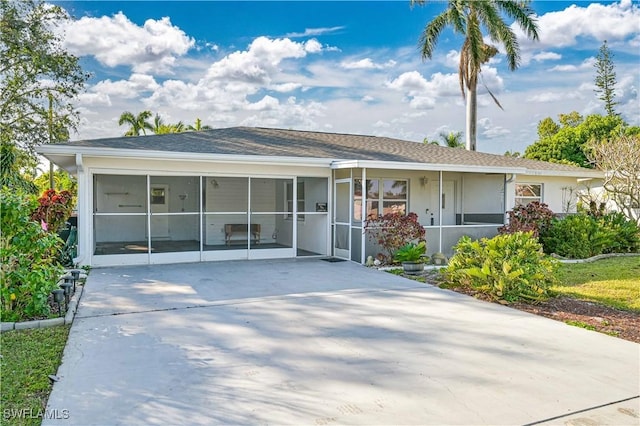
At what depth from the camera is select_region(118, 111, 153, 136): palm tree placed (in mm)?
33375

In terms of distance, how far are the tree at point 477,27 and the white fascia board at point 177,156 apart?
11.2 m

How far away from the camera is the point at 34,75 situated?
1839 centimetres

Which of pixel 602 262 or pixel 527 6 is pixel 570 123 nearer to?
pixel 527 6

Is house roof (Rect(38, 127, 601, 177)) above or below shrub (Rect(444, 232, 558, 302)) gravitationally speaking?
above

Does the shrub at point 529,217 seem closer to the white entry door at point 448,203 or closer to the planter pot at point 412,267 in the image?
the white entry door at point 448,203

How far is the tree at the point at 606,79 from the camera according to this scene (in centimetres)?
3547

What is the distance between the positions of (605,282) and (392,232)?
4380 millimetres

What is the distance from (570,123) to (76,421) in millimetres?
43481

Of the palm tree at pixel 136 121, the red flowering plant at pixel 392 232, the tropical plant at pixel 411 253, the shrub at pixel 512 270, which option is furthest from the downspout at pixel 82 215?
the palm tree at pixel 136 121

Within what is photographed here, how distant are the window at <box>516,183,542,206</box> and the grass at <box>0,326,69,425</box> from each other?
14.4 meters

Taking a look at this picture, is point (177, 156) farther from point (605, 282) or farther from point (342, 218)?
point (605, 282)

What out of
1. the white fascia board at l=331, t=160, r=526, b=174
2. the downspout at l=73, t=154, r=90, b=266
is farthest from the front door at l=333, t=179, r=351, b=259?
the downspout at l=73, t=154, r=90, b=266

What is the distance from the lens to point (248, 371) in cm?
410

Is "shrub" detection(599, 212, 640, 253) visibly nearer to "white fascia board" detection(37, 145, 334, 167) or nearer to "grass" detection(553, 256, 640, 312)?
"grass" detection(553, 256, 640, 312)
